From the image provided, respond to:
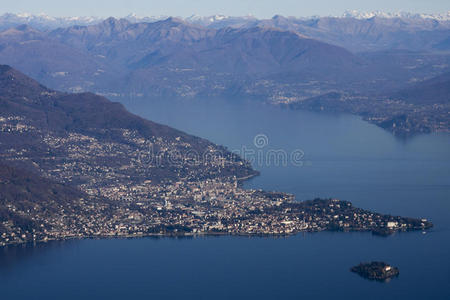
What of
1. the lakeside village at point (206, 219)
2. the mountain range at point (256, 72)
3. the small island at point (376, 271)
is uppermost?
the mountain range at point (256, 72)

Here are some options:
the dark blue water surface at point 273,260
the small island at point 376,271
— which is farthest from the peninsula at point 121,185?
the small island at point 376,271

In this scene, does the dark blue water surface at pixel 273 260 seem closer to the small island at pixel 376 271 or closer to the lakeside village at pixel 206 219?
the small island at pixel 376 271

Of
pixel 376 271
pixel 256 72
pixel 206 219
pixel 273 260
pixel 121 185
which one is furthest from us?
pixel 256 72

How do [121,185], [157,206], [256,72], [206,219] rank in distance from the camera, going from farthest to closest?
[256,72] < [121,185] < [157,206] < [206,219]

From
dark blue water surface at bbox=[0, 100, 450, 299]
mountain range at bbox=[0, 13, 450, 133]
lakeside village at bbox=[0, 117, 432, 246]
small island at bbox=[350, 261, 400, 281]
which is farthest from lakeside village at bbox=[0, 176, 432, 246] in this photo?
mountain range at bbox=[0, 13, 450, 133]

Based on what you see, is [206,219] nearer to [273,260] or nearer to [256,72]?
[273,260]

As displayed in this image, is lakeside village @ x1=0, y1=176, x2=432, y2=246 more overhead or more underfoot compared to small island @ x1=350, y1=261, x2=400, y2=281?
more overhead

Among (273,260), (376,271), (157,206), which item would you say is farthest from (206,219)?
(376,271)

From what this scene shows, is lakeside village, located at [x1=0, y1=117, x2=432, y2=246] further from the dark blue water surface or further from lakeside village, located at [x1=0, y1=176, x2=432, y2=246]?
the dark blue water surface
